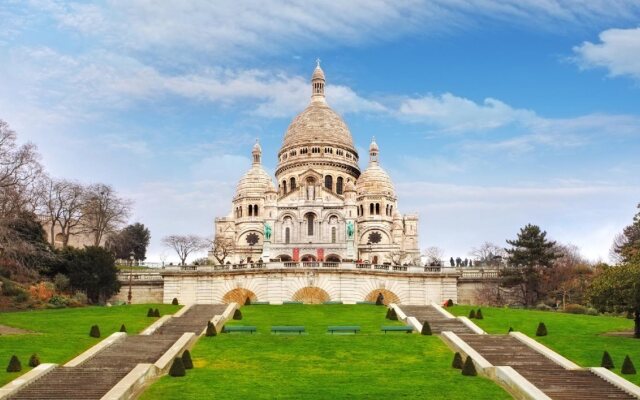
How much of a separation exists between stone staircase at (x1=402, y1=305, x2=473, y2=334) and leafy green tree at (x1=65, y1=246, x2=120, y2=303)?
2795 cm

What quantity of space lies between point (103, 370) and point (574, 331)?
27824mm

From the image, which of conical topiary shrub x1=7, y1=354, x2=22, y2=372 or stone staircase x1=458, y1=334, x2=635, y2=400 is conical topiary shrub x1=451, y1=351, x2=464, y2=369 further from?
conical topiary shrub x1=7, y1=354, x2=22, y2=372

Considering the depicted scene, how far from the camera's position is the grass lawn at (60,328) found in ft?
115

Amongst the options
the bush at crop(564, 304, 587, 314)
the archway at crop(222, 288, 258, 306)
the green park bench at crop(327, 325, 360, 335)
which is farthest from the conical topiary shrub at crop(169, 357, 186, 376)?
the bush at crop(564, 304, 587, 314)

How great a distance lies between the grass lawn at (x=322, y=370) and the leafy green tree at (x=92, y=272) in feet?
87.4

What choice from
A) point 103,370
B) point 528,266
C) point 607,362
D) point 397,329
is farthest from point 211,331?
point 528,266

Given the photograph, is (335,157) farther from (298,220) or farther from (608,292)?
(608,292)

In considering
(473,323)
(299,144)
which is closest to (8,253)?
(473,323)

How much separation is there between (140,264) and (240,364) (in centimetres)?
→ 7179

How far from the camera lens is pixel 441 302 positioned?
221 feet

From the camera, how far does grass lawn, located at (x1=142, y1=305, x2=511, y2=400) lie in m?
28.5

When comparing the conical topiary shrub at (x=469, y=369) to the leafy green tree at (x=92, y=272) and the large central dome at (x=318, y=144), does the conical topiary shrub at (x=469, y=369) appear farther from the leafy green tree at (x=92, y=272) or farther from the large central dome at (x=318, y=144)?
the large central dome at (x=318, y=144)

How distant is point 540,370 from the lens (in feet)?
109

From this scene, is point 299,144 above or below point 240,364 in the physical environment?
above
